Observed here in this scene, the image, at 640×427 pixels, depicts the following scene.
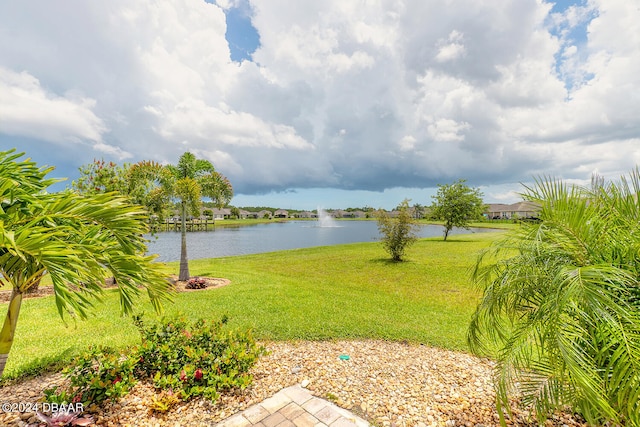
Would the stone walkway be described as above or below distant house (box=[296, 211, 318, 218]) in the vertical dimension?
below

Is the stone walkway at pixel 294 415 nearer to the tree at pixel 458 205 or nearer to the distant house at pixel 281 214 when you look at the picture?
the tree at pixel 458 205

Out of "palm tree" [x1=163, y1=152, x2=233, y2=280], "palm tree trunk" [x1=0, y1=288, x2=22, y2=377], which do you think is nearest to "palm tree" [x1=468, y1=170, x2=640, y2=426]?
"palm tree trunk" [x1=0, y1=288, x2=22, y2=377]

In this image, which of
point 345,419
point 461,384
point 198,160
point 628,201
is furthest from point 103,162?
point 628,201

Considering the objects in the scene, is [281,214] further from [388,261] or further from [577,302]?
[577,302]

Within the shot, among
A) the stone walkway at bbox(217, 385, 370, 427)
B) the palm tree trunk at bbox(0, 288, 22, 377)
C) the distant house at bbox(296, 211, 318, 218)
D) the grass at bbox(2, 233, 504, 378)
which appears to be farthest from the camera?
the distant house at bbox(296, 211, 318, 218)

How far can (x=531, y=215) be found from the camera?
9.70 ft

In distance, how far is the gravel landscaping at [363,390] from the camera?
2.91 metres

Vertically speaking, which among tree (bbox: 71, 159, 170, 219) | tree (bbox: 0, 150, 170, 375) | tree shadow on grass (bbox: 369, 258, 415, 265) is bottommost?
tree shadow on grass (bbox: 369, 258, 415, 265)

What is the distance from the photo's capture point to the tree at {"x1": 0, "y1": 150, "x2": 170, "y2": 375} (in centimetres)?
194

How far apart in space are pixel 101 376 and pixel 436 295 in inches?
356

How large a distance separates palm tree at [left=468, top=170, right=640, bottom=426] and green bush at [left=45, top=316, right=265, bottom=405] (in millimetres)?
2971

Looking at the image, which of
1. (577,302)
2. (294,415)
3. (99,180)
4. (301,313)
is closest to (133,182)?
(99,180)

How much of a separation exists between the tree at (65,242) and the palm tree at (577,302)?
11.0 feet

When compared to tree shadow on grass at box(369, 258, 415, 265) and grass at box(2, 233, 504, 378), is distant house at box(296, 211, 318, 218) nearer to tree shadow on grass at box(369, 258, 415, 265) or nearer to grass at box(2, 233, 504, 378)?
tree shadow on grass at box(369, 258, 415, 265)
